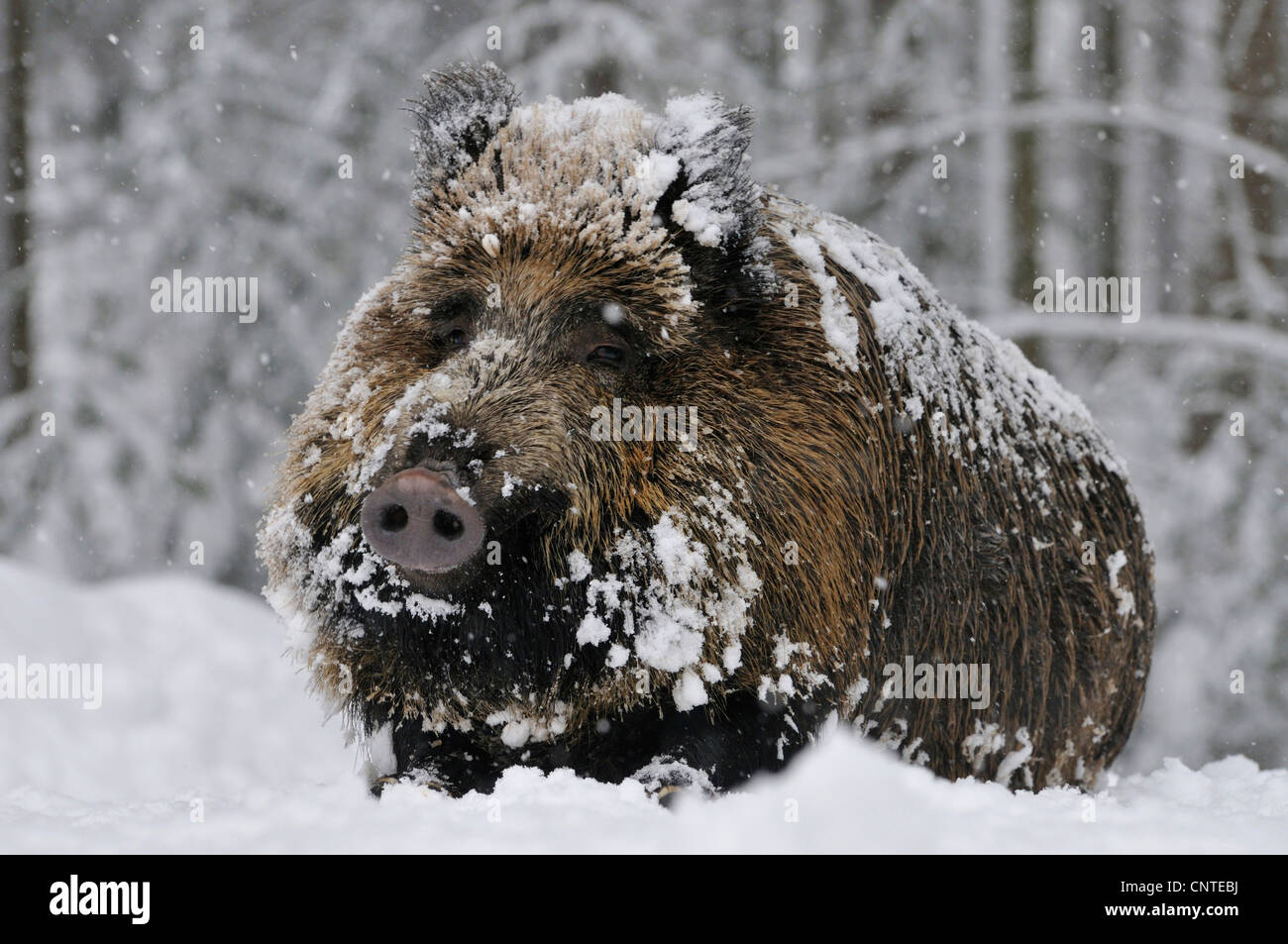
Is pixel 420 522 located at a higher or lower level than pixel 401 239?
lower

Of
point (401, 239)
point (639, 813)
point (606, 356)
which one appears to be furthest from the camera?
point (401, 239)

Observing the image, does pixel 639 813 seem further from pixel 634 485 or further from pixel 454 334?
pixel 454 334

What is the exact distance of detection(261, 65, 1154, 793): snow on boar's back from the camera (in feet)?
11.4

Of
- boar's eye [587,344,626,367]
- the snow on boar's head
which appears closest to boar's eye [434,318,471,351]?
the snow on boar's head

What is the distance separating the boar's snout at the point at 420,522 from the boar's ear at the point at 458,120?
1.25m

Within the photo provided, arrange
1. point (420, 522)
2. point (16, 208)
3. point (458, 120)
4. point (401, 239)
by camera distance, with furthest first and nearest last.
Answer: point (401, 239), point (16, 208), point (458, 120), point (420, 522)

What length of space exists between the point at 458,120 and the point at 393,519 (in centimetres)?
Answer: 142

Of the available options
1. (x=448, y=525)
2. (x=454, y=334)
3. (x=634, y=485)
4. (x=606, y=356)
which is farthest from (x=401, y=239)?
(x=448, y=525)

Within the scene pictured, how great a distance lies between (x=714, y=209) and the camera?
378 cm

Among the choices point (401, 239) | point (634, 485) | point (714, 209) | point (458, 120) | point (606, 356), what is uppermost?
point (401, 239)

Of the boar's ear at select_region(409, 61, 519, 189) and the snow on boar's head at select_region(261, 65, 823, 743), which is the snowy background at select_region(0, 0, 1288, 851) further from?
the boar's ear at select_region(409, 61, 519, 189)

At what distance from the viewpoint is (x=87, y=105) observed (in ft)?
47.4

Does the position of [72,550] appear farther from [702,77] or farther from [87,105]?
[702,77]

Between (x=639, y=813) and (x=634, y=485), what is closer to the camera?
(x=639, y=813)
